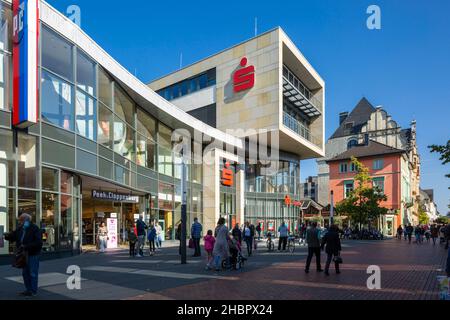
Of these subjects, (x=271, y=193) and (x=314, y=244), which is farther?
(x=271, y=193)

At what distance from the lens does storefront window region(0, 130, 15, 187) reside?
558 inches

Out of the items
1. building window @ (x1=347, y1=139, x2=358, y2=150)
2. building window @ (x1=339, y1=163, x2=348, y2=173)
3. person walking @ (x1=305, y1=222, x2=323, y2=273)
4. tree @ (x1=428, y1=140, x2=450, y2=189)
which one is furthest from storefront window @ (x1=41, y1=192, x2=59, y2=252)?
building window @ (x1=347, y1=139, x2=358, y2=150)

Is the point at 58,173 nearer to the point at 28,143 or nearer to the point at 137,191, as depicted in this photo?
the point at 28,143

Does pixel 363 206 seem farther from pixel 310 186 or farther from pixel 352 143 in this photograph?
pixel 310 186

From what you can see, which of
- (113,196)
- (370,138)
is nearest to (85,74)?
(113,196)

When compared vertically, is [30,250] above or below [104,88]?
below

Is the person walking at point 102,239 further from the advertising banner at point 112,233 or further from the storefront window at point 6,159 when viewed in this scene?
the storefront window at point 6,159

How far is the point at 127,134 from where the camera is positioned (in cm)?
2380

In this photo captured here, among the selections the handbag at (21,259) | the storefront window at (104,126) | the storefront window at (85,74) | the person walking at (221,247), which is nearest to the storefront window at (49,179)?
the storefront window at (104,126)

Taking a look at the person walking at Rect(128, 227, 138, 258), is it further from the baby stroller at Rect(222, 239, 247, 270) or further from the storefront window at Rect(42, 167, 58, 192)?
the baby stroller at Rect(222, 239, 247, 270)

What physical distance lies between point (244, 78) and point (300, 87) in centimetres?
896

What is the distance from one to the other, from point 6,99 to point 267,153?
96.7 ft

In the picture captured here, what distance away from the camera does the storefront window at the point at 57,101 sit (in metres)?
15.7
